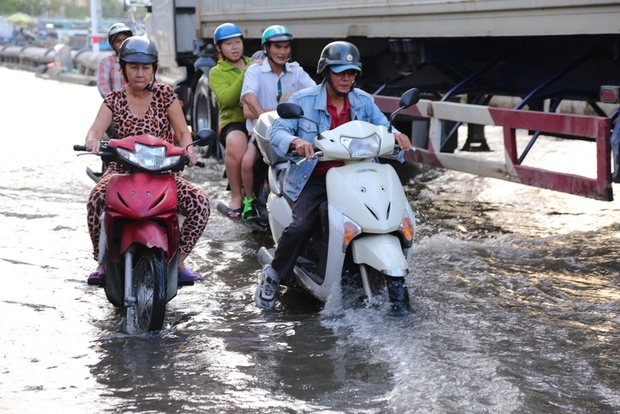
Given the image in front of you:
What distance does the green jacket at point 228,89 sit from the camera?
8734 millimetres

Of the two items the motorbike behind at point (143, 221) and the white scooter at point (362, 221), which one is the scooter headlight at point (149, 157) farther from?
the white scooter at point (362, 221)

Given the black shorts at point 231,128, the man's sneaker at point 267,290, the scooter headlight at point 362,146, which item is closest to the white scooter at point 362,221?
the scooter headlight at point 362,146

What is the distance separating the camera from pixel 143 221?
225 inches

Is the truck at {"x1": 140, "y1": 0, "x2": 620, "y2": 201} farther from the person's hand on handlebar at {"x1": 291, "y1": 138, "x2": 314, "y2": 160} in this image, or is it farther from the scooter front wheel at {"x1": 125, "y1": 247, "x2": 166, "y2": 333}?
the scooter front wheel at {"x1": 125, "y1": 247, "x2": 166, "y2": 333}

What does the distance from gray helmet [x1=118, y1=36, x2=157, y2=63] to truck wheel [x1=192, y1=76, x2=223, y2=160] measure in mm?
7558

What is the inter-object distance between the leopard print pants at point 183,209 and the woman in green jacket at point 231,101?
2.47m

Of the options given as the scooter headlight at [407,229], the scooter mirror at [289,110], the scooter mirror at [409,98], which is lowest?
the scooter headlight at [407,229]

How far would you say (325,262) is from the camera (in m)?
5.96

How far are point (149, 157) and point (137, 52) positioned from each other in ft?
2.51

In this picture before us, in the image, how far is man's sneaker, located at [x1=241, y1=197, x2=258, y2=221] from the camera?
8.53 meters

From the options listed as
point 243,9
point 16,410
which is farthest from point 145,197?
point 243,9

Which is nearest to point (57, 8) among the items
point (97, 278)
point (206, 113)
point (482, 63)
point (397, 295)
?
point (206, 113)

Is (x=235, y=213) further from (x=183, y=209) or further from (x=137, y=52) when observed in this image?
(x=137, y=52)

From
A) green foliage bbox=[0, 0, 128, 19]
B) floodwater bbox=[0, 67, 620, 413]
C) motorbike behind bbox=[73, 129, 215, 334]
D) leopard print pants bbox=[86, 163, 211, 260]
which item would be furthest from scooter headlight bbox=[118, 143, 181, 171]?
green foliage bbox=[0, 0, 128, 19]
